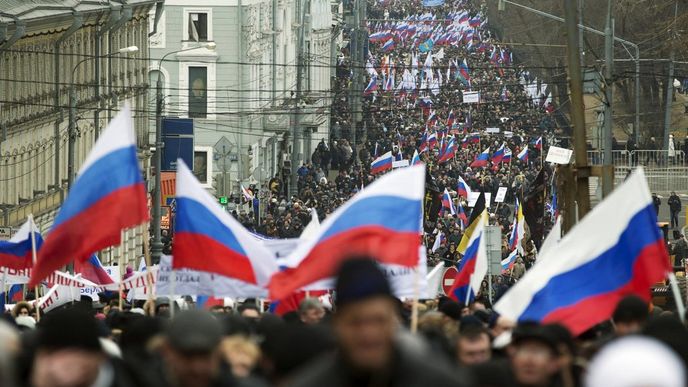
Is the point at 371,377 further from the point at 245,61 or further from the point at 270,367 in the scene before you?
the point at 245,61

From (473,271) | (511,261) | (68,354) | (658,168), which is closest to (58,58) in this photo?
(658,168)

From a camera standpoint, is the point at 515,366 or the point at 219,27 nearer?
the point at 515,366

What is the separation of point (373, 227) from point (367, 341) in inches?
229

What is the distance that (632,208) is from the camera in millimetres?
12945

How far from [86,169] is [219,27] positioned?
63.8 m

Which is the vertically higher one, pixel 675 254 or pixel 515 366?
pixel 515 366

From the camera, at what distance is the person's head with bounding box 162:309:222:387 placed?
26.1ft

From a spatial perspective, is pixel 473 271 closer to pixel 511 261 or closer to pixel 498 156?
pixel 511 261

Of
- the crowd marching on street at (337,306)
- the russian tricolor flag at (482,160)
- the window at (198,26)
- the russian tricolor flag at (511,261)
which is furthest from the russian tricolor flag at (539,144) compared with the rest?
the crowd marching on street at (337,306)

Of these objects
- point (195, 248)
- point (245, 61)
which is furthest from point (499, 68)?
point (195, 248)

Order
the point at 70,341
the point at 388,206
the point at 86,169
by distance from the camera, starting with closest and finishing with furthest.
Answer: the point at 70,341 → the point at 388,206 → the point at 86,169

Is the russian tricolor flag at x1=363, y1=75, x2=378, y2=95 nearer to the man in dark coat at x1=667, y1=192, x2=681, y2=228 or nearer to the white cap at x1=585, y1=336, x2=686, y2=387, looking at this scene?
the man in dark coat at x1=667, y1=192, x2=681, y2=228

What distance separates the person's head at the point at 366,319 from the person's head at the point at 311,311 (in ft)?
22.1

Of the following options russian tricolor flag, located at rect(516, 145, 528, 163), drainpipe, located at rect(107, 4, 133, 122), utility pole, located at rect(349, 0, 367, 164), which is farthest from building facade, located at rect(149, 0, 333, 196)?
drainpipe, located at rect(107, 4, 133, 122)
